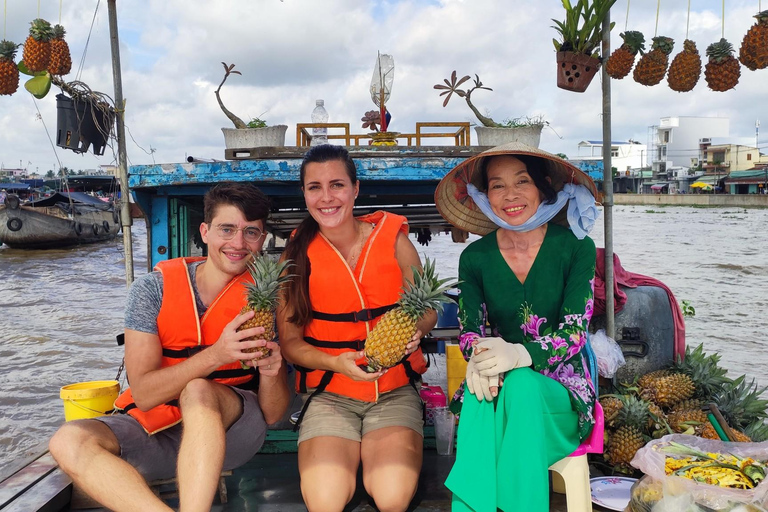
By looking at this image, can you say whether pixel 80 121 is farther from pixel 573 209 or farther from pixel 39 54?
pixel 573 209

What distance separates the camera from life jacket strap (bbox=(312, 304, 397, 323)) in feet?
11.1

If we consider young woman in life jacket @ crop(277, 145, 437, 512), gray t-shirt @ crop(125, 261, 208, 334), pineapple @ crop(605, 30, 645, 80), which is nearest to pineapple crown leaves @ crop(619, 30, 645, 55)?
pineapple @ crop(605, 30, 645, 80)

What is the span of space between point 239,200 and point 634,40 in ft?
8.95

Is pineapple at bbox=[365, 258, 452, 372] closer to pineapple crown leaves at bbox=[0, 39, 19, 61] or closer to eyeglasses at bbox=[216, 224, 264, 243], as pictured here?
eyeglasses at bbox=[216, 224, 264, 243]

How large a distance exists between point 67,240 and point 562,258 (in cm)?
2691

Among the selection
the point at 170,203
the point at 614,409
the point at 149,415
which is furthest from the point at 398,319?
the point at 170,203

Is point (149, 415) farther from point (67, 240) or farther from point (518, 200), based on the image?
point (67, 240)

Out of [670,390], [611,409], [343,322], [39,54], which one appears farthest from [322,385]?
[39,54]

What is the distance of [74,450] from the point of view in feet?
9.20

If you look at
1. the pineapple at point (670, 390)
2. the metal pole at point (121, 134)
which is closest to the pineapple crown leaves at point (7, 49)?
the metal pole at point (121, 134)

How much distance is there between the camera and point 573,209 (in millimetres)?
3178

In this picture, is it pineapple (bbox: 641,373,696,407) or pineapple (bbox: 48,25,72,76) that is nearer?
pineapple (bbox: 641,373,696,407)

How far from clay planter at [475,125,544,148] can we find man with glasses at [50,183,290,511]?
5.68 ft

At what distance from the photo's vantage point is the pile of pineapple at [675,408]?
3738mm
